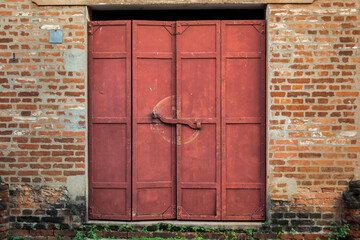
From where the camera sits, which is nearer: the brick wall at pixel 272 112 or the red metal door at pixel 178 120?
the brick wall at pixel 272 112

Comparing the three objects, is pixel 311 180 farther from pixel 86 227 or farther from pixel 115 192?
pixel 86 227

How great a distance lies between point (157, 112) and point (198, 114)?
530 millimetres

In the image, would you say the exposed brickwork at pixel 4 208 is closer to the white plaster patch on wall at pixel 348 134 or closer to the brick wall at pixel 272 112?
the brick wall at pixel 272 112

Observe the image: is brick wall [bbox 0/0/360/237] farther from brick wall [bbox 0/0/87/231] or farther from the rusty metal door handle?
the rusty metal door handle

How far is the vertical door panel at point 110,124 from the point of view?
4.29m

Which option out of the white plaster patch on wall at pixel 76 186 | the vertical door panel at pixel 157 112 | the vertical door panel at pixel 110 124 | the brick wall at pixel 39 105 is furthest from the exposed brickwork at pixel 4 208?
the vertical door panel at pixel 157 112

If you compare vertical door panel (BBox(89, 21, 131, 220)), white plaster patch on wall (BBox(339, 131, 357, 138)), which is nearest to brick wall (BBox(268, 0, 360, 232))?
white plaster patch on wall (BBox(339, 131, 357, 138))

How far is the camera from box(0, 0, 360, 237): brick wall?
13.4ft

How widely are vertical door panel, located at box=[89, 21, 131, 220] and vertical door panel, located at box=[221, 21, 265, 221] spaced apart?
126cm

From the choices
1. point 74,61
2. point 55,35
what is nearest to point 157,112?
point 74,61

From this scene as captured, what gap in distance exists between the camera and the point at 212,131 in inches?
169

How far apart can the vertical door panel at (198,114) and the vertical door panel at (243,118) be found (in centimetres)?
12

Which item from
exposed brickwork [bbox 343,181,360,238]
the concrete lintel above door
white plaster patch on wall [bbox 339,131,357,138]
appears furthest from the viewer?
the concrete lintel above door

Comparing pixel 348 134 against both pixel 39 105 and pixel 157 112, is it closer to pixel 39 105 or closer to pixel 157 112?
pixel 157 112
